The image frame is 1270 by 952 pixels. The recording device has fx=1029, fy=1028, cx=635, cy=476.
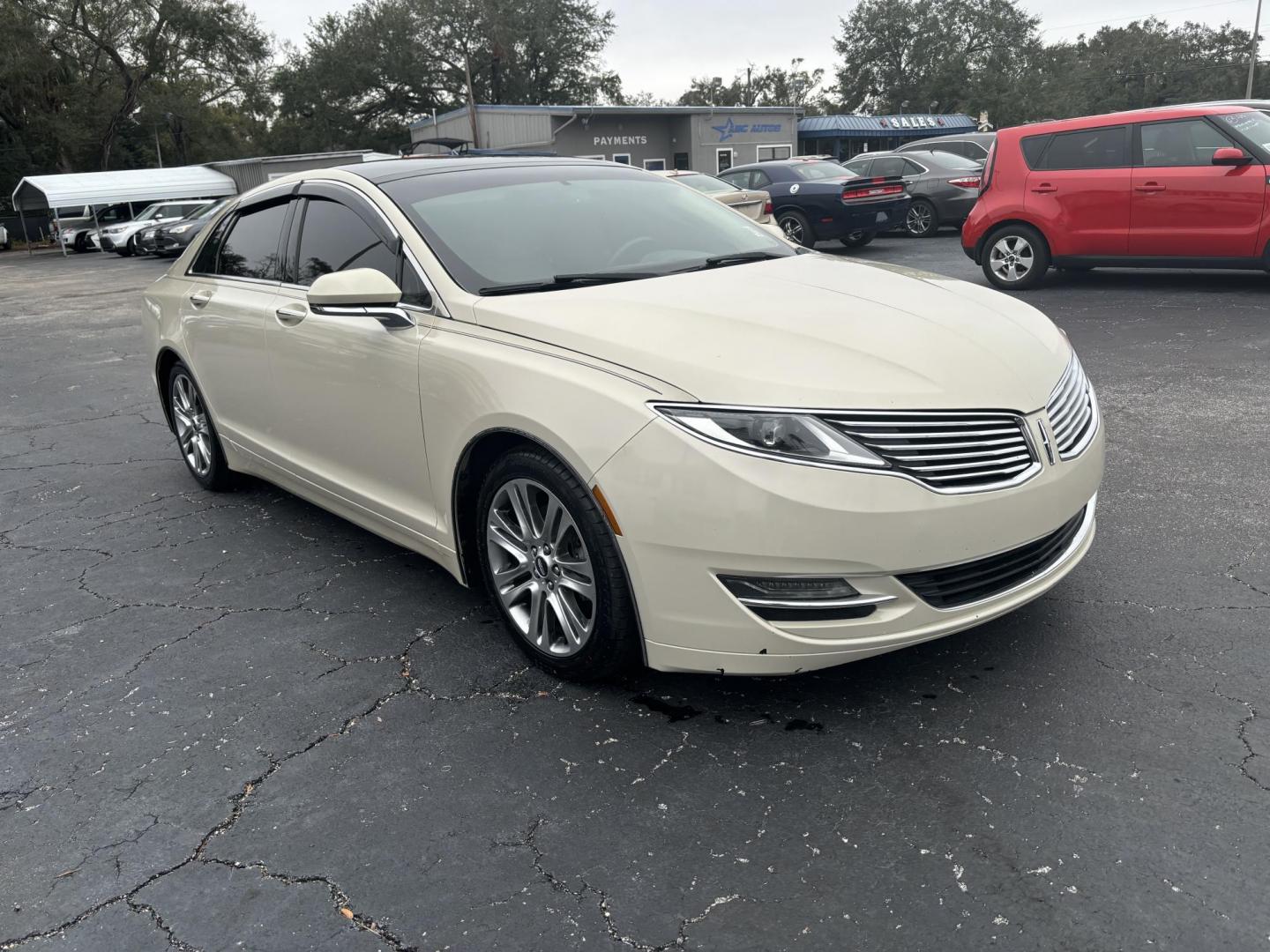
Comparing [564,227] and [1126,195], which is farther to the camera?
[1126,195]

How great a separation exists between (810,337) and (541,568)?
3.57ft

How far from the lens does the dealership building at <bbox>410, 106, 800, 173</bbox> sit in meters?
36.0

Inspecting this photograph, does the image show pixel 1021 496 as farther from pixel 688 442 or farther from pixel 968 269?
pixel 968 269

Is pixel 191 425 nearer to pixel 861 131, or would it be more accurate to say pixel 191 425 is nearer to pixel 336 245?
pixel 336 245

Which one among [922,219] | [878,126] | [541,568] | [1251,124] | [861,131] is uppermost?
[878,126]

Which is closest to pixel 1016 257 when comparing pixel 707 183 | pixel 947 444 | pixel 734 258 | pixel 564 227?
pixel 707 183

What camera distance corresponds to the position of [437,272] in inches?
139

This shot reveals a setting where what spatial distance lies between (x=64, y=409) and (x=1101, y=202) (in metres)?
9.25

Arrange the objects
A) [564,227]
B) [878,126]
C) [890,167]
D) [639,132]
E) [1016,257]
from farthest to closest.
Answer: [878,126]
[639,132]
[890,167]
[1016,257]
[564,227]

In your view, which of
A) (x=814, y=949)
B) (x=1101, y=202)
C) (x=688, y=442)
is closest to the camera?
(x=814, y=949)

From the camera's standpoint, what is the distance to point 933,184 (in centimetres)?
1633

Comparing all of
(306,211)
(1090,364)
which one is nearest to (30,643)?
(306,211)

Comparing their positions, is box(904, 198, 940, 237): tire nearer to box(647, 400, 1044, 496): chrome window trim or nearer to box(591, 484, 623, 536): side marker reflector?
box(647, 400, 1044, 496): chrome window trim

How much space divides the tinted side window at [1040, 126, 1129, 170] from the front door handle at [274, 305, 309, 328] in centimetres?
822
